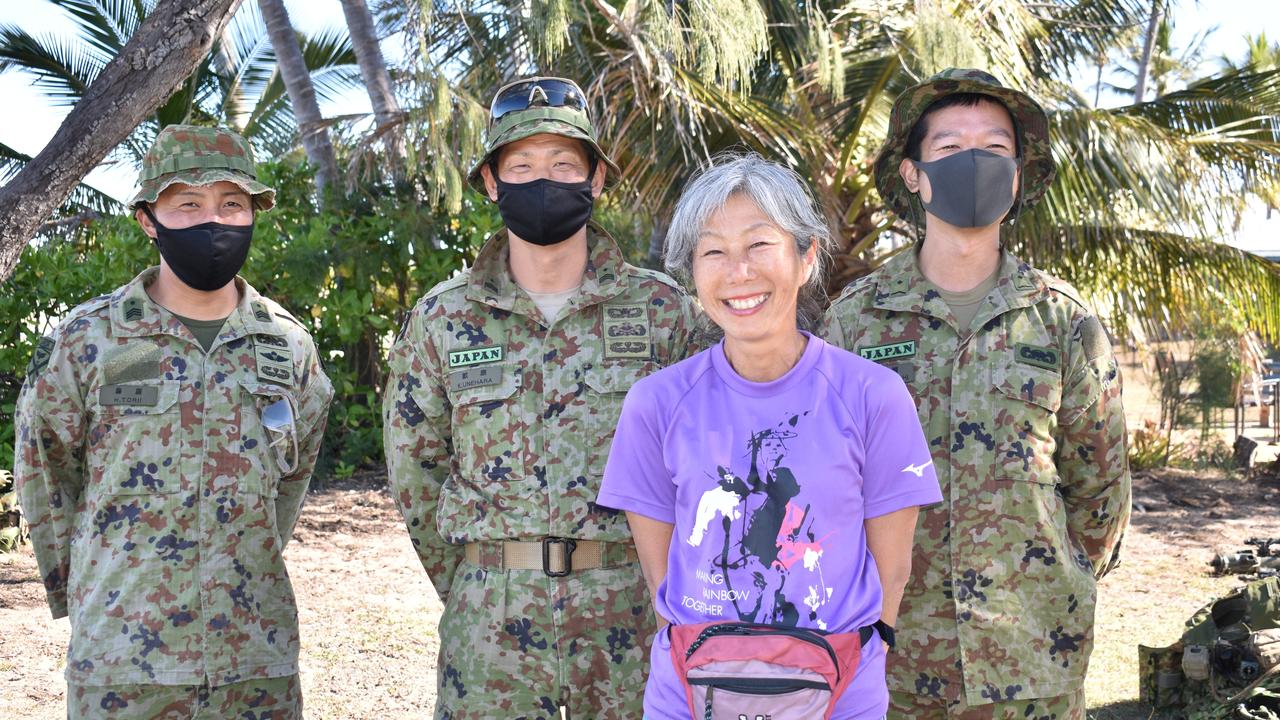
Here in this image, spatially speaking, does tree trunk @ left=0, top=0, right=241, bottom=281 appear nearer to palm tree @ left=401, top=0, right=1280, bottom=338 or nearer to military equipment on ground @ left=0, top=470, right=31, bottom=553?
palm tree @ left=401, top=0, right=1280, bottom=338

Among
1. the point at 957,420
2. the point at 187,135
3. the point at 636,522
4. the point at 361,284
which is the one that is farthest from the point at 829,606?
the point at 361,284

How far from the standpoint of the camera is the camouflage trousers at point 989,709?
253 cm

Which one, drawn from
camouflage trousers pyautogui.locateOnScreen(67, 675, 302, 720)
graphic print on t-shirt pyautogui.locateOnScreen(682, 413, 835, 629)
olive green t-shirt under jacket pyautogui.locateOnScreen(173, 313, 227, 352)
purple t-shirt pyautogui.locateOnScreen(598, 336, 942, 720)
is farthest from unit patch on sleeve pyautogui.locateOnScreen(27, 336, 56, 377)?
graphic print on t-shirt pyautogui.locateOnScreen(682, 413, 835, 629)

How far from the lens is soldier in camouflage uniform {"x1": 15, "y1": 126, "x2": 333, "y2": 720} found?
2746mm

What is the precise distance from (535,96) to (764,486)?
1311 mm

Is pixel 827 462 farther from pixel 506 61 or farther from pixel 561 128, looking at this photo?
pixel 506 61

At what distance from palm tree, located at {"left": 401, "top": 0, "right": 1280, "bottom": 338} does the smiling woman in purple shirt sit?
4733 mm

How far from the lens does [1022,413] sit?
8.37ft

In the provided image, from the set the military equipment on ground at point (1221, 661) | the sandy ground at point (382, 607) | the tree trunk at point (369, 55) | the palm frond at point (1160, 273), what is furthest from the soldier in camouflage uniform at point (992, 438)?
the palm frond at point (1160, 273)

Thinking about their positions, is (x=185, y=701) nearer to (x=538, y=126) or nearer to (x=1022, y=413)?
(x=538, y=126)

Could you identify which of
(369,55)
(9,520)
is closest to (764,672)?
(9,520)

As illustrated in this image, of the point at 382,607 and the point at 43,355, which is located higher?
the point at 43,355

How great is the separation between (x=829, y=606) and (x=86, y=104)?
3570 mm

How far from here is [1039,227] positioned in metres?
9.93
